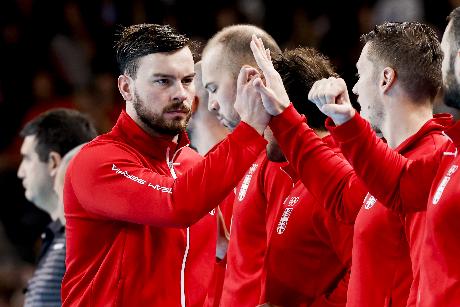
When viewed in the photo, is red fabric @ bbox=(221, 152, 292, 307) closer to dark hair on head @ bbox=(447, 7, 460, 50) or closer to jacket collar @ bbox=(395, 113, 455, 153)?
jacket collar @ bbox=(395, 113, 455, 153)

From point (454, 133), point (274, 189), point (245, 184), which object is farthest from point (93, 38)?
point (454, 133)

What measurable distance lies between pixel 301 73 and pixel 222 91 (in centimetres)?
49

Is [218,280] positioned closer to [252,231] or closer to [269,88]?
[252,231]

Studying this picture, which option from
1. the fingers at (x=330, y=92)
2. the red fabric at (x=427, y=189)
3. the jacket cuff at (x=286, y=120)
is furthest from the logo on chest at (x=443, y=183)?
the jacket cuff at (x=286, y=120)

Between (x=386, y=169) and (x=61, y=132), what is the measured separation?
3.36 metres

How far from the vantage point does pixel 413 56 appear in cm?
408

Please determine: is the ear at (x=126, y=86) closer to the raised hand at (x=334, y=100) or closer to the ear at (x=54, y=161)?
the raised hand at (x=334, y=100)

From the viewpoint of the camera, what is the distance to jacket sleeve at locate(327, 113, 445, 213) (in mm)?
3693

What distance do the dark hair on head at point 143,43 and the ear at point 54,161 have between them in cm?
220

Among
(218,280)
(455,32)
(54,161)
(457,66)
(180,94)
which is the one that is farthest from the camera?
(54,161)

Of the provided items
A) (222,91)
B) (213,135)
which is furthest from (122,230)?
(213,135)

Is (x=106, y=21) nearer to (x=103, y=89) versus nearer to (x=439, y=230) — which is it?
(x=103, y=89)

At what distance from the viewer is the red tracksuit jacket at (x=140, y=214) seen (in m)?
4.03

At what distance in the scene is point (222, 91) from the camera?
4.98 m
